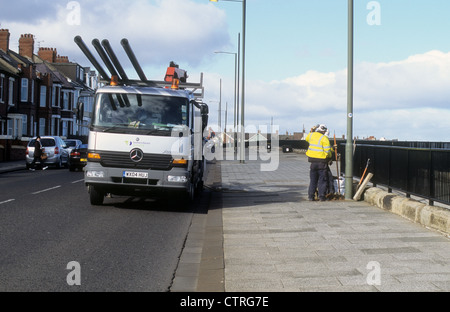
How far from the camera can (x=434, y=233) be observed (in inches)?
311

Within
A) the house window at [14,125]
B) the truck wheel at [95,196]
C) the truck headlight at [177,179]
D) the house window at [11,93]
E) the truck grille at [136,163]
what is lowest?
the truck wheel at [95,196]

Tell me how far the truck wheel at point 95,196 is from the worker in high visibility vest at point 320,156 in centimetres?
483

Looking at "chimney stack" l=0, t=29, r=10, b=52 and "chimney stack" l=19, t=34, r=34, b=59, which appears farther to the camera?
"chimney stack" l=19, t=34, r=34, b=59

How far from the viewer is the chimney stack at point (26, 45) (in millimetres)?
57281

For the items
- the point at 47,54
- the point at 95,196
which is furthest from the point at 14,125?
the point at 95,196

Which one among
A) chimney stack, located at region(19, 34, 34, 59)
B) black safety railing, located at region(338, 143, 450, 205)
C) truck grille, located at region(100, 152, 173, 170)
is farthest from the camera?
chimney stack, located at region(19, 34, 34, 59)

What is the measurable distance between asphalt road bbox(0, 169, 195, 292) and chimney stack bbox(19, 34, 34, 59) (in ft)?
159

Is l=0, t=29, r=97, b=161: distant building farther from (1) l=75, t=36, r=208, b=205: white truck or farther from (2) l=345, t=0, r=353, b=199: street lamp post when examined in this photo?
(2) l=345, t=0, r=353, b=199: street lamp post

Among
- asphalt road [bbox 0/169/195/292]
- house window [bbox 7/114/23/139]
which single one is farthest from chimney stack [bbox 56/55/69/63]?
asphalt road [bbox 0/169/195/292]

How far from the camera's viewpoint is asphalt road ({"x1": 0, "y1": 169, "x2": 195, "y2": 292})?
18.4 feet

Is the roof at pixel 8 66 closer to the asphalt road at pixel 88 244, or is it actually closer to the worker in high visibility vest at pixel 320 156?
the asphalt road at pixel 88 244

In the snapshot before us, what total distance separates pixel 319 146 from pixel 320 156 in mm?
233

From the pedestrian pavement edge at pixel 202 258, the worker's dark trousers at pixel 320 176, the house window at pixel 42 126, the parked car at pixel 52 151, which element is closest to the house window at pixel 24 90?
the house window at pixel 42 126
